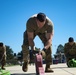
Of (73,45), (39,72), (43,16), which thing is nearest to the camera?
(39,72)

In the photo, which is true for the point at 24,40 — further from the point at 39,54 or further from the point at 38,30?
the point at 39,54

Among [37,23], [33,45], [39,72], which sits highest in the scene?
[37,23]

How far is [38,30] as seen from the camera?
8.88 metres

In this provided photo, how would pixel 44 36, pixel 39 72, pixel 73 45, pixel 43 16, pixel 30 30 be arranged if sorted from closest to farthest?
pixel 39 72, pixel 43 16, pixel 30 30, pixel 44 36, pixel 73 45

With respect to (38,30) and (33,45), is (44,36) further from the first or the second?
(33,45)

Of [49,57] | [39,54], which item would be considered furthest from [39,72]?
[49,57]

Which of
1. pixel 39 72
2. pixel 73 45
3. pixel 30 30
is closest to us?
pixel 39 72

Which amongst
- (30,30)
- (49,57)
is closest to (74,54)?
(49,57)

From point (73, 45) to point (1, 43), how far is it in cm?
361

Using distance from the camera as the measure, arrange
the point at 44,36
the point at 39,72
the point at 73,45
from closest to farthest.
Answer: the point at 39,72
the point at 44,36
the point at 73,45

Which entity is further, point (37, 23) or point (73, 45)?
point (73, 45)

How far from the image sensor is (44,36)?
929cm

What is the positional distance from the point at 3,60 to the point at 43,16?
9.08m

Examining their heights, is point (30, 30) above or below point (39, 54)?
above
